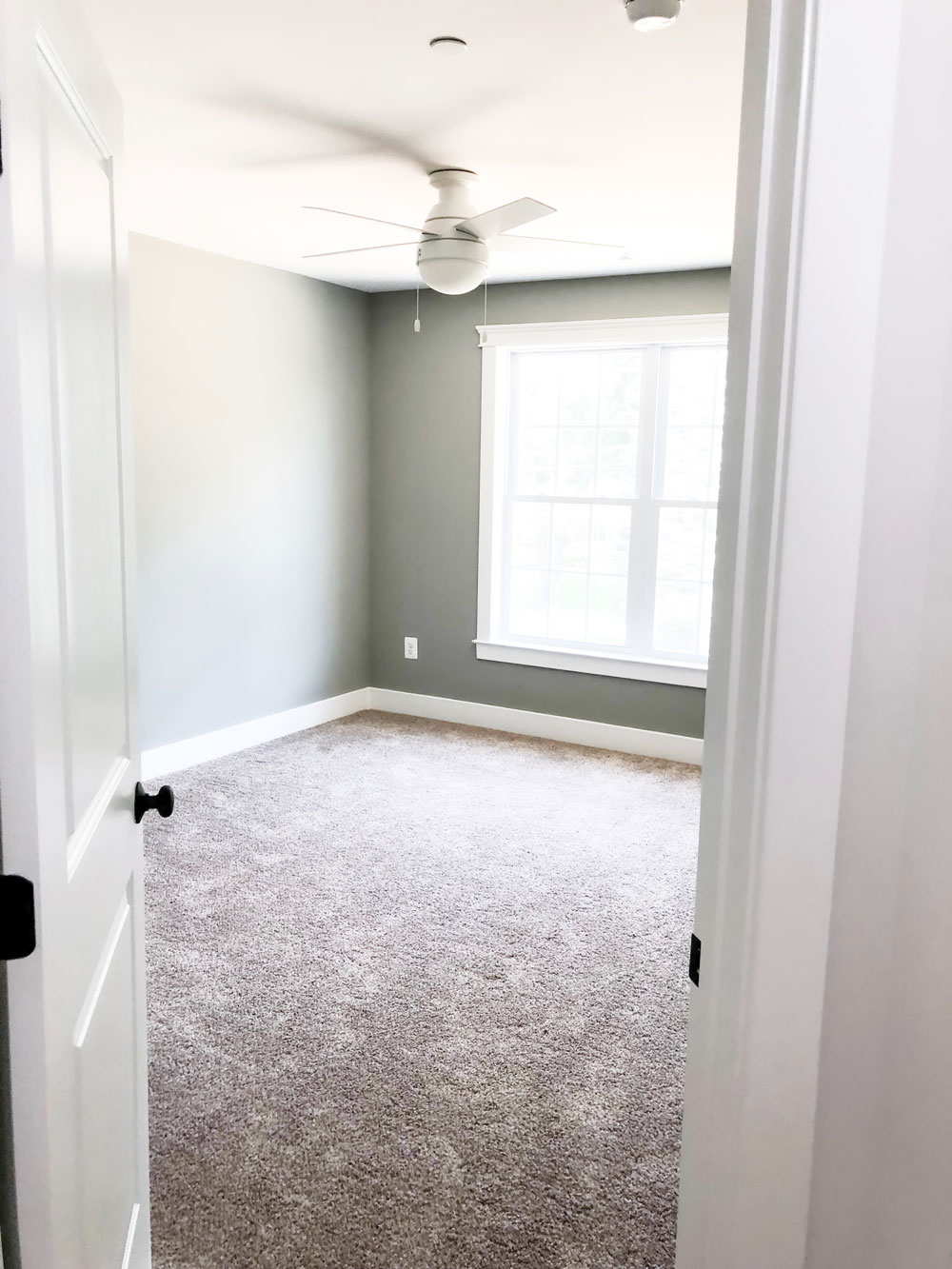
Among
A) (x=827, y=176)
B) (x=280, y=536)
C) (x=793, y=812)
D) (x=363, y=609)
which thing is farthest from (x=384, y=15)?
(x=363, y=609)

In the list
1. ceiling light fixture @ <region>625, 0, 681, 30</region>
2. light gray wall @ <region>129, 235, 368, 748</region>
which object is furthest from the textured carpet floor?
ceiling light fixture @ <region>625, 0, 681, 30</region>

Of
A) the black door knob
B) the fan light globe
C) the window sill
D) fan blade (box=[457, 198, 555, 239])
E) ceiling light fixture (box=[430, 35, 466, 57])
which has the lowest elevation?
the window sill

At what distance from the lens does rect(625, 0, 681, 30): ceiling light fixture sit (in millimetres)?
2008

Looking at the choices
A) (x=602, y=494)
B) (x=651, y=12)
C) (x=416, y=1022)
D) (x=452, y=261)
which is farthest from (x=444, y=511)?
(x=651, y=12)

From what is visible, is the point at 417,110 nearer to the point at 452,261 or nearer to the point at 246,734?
the point at 452,261

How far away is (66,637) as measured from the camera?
1.07 metres

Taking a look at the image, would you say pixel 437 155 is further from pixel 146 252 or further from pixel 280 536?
pixel 280 536

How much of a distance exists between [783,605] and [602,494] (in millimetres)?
4395

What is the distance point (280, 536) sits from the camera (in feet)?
17.0

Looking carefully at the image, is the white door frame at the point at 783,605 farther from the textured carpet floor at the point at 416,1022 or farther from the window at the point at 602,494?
the window at the point at 602,494

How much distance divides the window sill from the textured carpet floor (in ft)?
2.39

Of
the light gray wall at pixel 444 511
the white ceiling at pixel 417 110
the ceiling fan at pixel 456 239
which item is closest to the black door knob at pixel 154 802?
the white ceiling at pixel 417 110

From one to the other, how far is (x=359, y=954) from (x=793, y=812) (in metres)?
2.24

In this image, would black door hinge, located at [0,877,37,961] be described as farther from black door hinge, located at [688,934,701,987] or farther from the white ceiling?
the white ceiling
